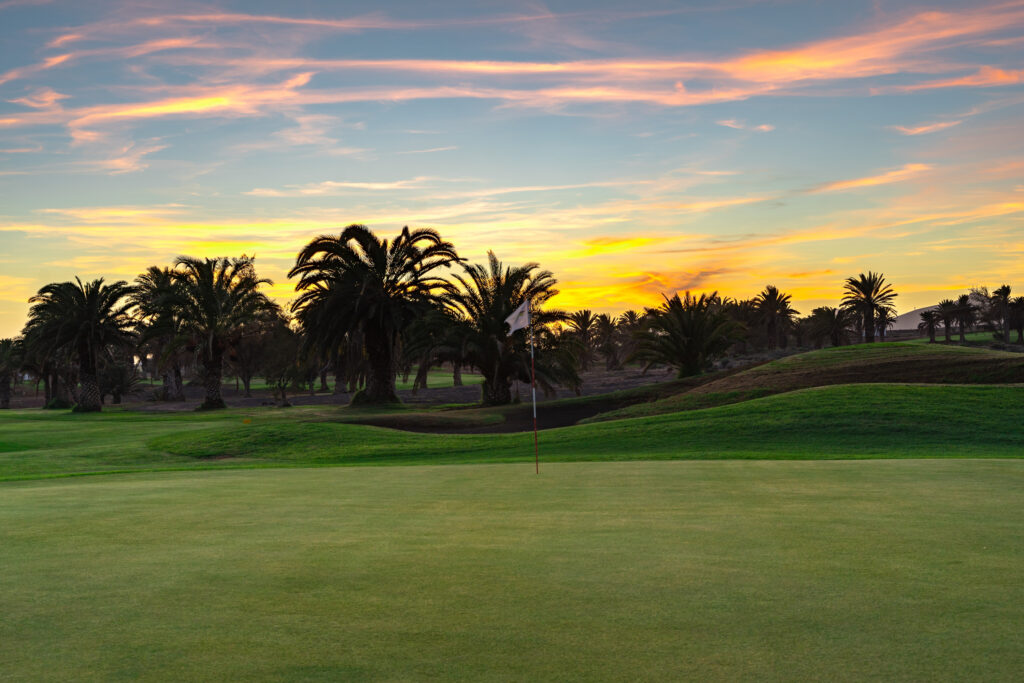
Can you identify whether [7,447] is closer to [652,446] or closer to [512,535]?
[652,446]

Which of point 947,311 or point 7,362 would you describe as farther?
point 947,311

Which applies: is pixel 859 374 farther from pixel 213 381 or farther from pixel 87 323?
pixel 87 323

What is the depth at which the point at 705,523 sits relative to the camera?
9.61m

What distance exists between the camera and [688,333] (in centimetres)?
5284

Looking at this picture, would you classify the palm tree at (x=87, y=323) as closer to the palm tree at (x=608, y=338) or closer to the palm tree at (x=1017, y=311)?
the palm tree at (x=608, y=338)

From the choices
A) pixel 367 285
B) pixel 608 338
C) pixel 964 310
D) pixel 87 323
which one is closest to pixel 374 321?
pixel 367 285

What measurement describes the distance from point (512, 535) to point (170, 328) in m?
57.3

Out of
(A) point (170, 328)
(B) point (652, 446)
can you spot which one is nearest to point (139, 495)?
(B) point (652, 446)

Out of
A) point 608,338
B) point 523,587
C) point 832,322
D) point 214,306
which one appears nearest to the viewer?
point 523,587

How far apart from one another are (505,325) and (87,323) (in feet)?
108

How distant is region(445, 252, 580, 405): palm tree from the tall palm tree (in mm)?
2320

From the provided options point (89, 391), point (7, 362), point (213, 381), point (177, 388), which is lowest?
point (177, 388)

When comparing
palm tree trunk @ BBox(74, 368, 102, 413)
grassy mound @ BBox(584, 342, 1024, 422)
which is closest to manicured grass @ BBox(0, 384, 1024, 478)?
grassy mound @ BBox(584, 342, 1024, 422)

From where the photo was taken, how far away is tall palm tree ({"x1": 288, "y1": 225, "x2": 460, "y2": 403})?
50312mm
